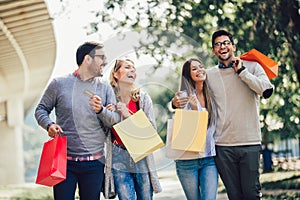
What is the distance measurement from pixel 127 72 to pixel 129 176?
1.99 ft

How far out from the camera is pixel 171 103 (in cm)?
358

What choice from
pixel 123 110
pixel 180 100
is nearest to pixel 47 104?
pixel 123 110

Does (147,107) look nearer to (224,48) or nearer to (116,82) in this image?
(116,82)

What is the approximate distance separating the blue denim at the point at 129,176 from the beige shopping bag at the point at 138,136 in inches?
4.6

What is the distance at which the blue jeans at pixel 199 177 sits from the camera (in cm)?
353

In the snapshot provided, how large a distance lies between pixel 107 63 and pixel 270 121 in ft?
20.0

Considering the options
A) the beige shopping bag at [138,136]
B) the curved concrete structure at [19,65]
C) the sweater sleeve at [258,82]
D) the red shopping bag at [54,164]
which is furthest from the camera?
the curved concrete structure at [19,65]

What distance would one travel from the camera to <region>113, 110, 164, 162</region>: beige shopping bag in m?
3.33

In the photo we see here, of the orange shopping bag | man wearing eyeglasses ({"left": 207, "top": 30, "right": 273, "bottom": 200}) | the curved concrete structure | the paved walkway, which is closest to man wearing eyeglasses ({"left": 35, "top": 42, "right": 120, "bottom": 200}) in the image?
man wearing eyeglasses ({"left": 207, "top": 30, "right": 273, "bottom": 200})

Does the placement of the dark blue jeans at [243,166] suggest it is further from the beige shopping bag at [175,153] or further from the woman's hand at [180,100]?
the woman's hand at [180,100]

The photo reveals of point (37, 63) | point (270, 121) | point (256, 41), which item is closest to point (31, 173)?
point (37, 63)

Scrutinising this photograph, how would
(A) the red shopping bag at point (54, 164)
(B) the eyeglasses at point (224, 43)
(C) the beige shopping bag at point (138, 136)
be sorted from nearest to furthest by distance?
(A) the red shopping bag at point (54, 164)
(C) the beige shopping bag at point (138, 136)
(B) the eyeglasses at point (224, 43)

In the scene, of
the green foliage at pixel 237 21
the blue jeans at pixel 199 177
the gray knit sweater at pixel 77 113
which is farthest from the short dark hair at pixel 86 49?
the green foliage at pixel 237 21

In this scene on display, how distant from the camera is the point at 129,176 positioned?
3.48 metres
